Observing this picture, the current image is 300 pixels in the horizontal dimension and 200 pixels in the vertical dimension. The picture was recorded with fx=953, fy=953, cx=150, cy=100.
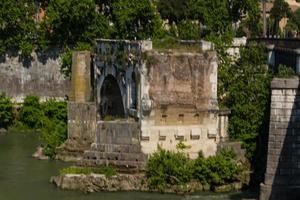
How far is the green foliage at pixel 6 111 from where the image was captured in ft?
133

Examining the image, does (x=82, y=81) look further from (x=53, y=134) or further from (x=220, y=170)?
(x=220, y=170)

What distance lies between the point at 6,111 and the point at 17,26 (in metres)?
4.58

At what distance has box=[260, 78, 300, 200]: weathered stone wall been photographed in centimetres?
2439

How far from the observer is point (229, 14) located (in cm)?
4816

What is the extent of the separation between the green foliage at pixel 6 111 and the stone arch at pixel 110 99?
925 cm

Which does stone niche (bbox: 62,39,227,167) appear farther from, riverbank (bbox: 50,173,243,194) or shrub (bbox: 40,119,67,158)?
shrub (bbox: 40,119,67,158)

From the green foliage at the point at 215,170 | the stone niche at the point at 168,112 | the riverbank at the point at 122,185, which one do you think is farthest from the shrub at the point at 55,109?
the green foliage at the point at 215,170

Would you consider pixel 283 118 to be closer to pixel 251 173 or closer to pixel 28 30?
pixel 251 173

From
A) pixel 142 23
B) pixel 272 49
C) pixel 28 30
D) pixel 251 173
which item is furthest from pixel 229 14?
pixel 251 173

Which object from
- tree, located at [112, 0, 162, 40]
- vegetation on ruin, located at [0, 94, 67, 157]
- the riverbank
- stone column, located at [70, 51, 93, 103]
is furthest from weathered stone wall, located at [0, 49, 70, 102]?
the riverbank

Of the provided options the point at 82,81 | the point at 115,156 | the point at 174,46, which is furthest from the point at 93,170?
the point at 82,81

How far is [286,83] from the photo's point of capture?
80.0ft

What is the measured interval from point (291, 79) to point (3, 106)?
19450mm

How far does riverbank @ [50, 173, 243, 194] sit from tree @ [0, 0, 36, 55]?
17144 mm
